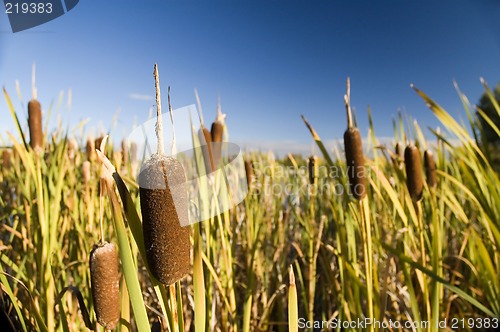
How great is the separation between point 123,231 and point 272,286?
6.02 feet

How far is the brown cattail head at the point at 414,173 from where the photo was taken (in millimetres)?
1120

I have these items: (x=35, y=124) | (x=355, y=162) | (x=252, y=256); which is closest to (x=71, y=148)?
(x=35, y=124)

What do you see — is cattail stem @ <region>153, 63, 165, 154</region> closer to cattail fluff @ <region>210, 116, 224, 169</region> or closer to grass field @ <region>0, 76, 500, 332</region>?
grass field @ <region>0, 76, 500, 332</region>

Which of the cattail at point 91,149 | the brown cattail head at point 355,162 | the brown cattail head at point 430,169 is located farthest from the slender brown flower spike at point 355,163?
the cattail at point 91,149

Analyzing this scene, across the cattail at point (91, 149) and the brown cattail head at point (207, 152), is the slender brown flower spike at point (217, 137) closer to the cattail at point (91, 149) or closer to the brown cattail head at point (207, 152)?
the brown cattail head at point (207, 152)

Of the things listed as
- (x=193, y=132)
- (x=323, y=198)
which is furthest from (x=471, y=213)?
(x=193, y=132)

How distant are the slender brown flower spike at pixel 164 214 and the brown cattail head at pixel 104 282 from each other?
0.11 metres

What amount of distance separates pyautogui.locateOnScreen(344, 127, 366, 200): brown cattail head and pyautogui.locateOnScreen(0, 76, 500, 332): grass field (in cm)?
2

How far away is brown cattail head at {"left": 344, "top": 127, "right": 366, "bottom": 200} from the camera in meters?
0.88

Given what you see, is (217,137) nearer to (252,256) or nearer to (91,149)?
(252,256)

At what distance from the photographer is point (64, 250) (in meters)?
1.83

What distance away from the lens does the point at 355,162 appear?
897 millimetres

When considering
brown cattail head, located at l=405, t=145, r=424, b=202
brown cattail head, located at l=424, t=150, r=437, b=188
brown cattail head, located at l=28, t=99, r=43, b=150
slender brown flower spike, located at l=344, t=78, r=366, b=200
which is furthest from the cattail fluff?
brown cattail head, located at l=424, t=150, r=437, b=188

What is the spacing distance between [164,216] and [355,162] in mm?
600
